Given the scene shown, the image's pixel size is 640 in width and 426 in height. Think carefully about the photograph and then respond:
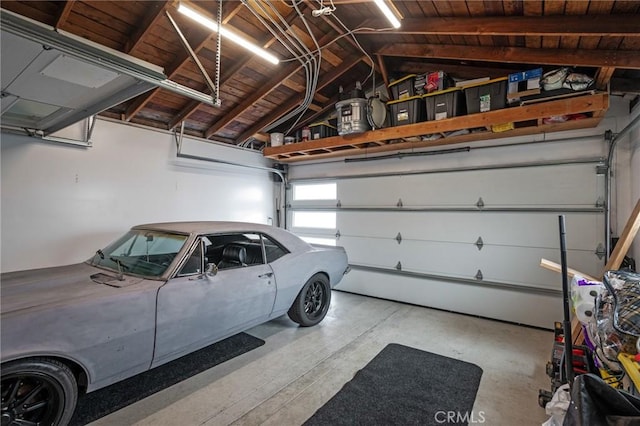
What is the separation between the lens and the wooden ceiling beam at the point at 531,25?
2414 millimetres

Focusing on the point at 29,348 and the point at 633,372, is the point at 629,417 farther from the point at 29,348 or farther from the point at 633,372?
the point at 29,348

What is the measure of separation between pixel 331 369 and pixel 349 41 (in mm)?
3814

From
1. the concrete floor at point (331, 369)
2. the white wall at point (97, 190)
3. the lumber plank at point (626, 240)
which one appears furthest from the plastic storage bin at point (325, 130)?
the lumber plank at point (626, 240)

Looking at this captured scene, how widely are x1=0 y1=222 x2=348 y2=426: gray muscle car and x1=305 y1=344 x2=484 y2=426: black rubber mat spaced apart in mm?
1149

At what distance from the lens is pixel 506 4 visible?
266 cm

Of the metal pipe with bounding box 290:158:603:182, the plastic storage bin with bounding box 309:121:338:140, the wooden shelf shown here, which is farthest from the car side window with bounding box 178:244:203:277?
the metal pipe with bounding box 290:158:603:182

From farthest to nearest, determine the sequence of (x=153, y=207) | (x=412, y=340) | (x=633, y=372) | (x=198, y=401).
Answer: (x=153, y=207) → (x=412, y=340) → (x=198, y=401) → (x=633, y=372)

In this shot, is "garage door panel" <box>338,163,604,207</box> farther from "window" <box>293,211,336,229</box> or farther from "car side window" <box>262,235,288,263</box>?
"car side window" <box>262,235,288,263</box>

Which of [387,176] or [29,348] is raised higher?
[387,176]

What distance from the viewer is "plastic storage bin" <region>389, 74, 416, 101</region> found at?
4.21 metres

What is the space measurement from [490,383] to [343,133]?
3499mm

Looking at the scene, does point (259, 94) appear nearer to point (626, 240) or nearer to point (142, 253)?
point (142, 253)

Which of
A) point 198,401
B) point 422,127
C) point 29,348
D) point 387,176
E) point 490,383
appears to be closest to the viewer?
point 29,348

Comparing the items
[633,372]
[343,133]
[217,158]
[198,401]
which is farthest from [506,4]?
[217,158]
